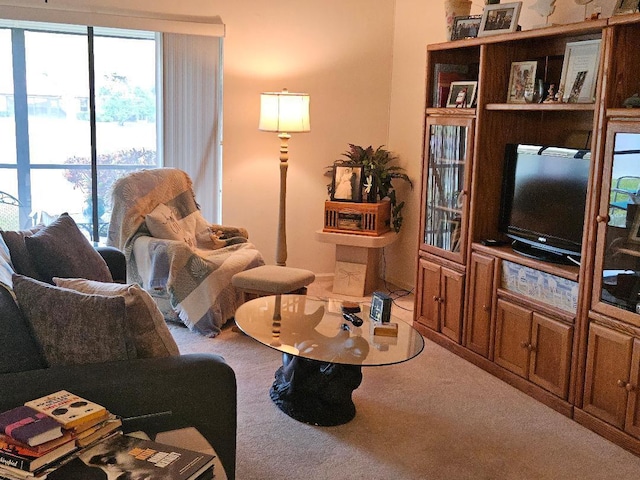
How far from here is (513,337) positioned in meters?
3.65

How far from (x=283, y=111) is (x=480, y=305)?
202 centimetres

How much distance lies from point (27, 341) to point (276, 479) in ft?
3.63

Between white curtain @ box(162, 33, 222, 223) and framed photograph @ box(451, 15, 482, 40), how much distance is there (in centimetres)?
194

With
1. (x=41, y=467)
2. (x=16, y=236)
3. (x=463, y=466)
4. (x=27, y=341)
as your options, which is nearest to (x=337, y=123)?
(x=16, y=236)

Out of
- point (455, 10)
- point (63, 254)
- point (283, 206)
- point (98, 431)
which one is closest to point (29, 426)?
point (98, 431)

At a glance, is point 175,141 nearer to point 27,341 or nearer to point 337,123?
point 337,123

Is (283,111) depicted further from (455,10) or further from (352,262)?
(455,10)

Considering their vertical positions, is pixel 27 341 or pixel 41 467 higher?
pixel 27 341

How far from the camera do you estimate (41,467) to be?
1675 millimetres

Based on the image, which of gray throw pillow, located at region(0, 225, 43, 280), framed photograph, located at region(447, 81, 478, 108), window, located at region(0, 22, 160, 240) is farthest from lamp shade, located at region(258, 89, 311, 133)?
gray throw pillow, located at region(0, 225, 43, 280)

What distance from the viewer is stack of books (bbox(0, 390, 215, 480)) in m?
1.67

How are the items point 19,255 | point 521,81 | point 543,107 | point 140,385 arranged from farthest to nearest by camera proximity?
point 521,81
point 543,107
point 19,255
point 140,385

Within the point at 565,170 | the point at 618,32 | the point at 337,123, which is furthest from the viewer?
the point at 337,123

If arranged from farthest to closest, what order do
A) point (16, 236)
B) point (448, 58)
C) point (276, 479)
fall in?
1. point (448, 58)
2. point (16, 236)
3. point (276, 479)
